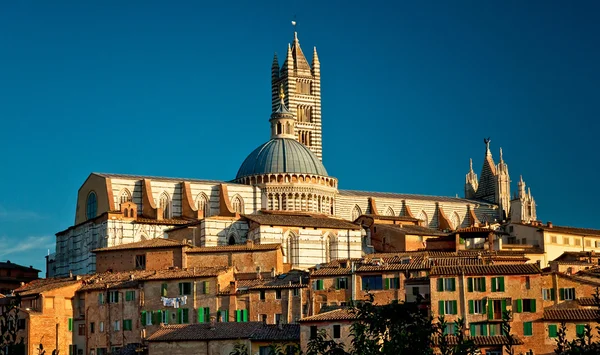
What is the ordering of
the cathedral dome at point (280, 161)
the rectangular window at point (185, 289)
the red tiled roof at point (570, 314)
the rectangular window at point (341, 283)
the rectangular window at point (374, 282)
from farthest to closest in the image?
1. the cathedral dome at point (280, 161)
2. the rectangular window at point (185, 289)
3. the rectangular window at point (341, 283)
4. the rectangular window at point (374, 282)
5. the red tiled roof at point (570, 314)

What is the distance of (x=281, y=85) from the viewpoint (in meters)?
113

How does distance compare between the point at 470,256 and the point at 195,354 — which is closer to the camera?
the point at 195,354

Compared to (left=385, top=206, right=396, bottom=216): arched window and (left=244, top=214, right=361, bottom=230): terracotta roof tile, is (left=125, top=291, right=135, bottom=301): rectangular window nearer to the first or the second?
(left=244, top=214, right=361, bottom=230): terracotta roof tile

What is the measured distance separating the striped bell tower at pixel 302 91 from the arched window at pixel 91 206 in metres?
31.1

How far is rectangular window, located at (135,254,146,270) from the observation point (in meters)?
66.2

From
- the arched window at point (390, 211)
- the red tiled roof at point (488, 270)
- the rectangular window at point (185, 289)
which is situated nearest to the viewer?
the red tiled roof at point (488, 270)

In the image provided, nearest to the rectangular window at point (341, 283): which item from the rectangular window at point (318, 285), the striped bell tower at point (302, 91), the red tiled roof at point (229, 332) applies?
the rectangular window at point (318, 285)

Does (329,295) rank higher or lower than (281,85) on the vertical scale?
lower

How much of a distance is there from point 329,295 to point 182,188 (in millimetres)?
29693

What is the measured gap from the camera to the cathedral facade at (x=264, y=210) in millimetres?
76188

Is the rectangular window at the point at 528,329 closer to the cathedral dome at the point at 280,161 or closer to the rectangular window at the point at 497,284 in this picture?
the rectangular window at the point at 497,284

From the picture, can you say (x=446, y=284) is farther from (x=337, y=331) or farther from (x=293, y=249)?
(x=293, y=249)

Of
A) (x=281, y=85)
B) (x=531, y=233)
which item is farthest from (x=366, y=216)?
(x=281, y=85)

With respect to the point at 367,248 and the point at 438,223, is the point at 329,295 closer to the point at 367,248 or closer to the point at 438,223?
the point at 367,248
